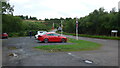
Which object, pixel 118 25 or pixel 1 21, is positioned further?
pixel 118 25

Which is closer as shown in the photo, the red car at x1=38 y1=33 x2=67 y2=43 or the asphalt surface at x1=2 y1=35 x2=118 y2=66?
the asphalt surface at x1=2 y1=35 x2=118 y2=66

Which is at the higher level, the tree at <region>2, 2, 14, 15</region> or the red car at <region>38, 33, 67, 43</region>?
the tree at <region>2, 2, 14, 15</region>

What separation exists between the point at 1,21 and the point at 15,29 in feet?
76.5

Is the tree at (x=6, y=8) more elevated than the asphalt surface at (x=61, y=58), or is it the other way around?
the tree at (x=6, y=8)

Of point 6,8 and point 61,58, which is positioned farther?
point 6,8

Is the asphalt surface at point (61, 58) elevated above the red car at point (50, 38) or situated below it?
below

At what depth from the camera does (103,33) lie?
47781 mm

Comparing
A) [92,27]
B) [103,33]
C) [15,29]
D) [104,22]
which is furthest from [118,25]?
[15,29]

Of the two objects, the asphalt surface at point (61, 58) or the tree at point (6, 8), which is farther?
the tree at point (6, 8)

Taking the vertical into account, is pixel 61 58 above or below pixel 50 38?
below

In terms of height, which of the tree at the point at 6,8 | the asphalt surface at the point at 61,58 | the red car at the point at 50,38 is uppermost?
the tree at the point at 6,8

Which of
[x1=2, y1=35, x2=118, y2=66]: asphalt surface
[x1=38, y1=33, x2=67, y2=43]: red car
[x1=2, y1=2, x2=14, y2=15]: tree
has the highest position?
[x1=2, y1=2, x2=14, y2=15]: tree

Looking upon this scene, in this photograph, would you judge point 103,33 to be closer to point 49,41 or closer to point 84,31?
point 84,31

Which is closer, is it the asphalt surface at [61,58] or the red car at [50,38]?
the asphalt surface at [61,58]
